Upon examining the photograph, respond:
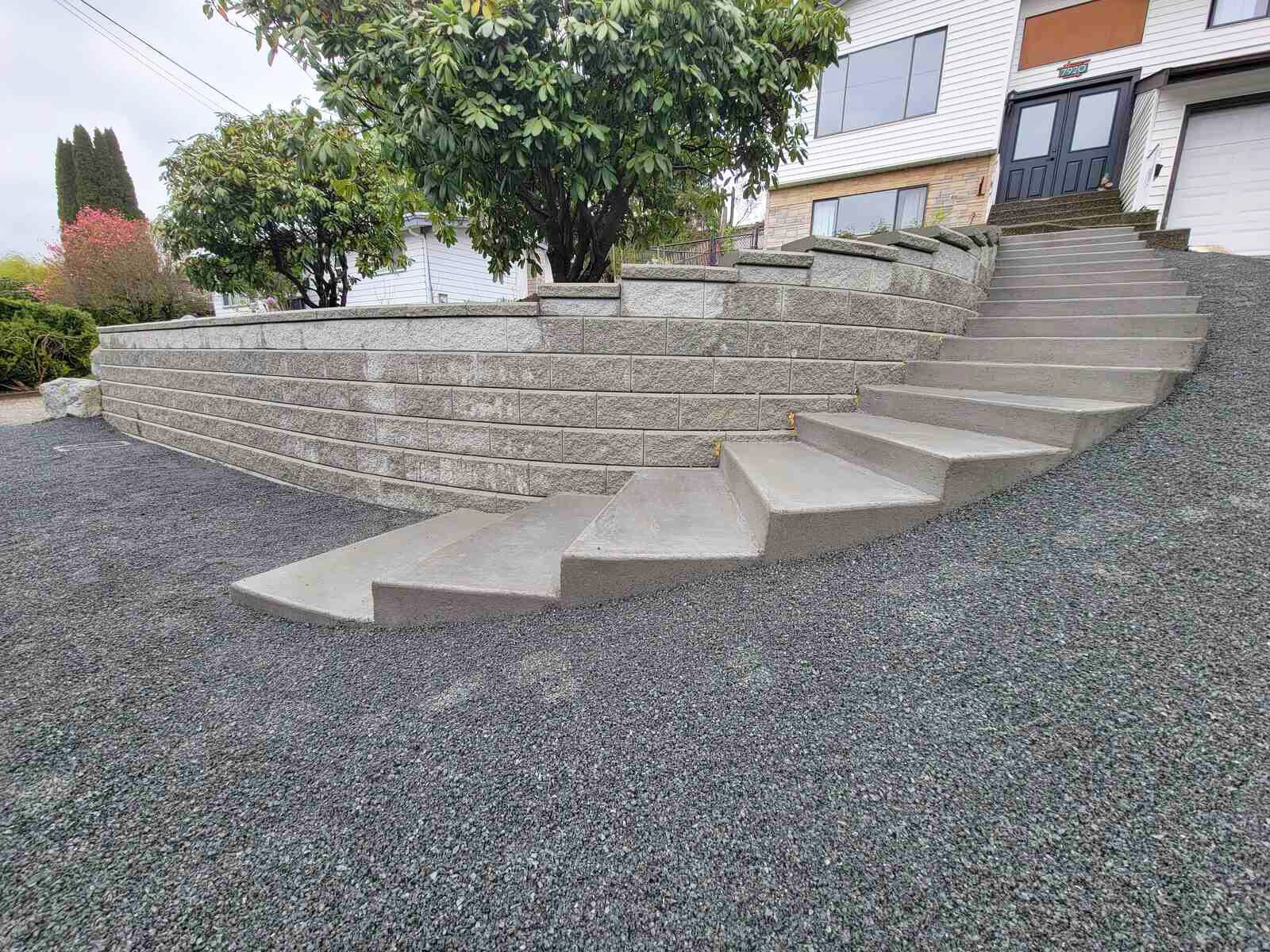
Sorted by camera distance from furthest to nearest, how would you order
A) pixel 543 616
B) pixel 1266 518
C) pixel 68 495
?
pixel 68 495, pixel 543 616, pixel 1266 518

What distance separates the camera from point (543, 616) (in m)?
2.12

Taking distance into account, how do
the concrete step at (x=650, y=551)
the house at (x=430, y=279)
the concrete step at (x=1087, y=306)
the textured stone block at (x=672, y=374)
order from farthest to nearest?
the house at (x=430, y=279), the concrete step at (x=1087, y=306), the textured stone block at (x=672, y=374), the concrete step at (x=650, y=551)

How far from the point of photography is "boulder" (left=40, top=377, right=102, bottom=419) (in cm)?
748

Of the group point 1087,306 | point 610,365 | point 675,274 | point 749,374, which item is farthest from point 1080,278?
point 610,365

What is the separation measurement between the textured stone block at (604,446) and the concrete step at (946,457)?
124cm

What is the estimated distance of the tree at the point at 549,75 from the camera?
2.73 meters

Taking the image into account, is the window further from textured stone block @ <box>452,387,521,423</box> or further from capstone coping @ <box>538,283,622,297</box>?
textured stone block @ <box>452,387,521,423</box>

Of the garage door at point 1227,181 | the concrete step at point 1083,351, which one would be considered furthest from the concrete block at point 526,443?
the garage door at point 1227,181

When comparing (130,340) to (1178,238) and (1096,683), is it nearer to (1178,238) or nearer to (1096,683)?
(1096,683)

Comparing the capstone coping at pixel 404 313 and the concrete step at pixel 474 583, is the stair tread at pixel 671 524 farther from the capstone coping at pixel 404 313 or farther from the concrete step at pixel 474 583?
the capstone coping at pixel 404 313

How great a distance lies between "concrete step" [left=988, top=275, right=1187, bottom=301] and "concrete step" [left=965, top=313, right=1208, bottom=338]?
0.62 meters

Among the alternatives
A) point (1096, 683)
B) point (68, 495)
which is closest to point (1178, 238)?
point (1096, 683)

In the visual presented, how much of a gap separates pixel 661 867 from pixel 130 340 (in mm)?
9159

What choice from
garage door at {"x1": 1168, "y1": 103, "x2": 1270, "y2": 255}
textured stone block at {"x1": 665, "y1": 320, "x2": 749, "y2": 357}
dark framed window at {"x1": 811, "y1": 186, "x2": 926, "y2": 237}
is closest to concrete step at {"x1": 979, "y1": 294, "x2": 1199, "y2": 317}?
textured stone block at {"x1": 665, "y1": 320, "x2": 749, "y2": 357}
